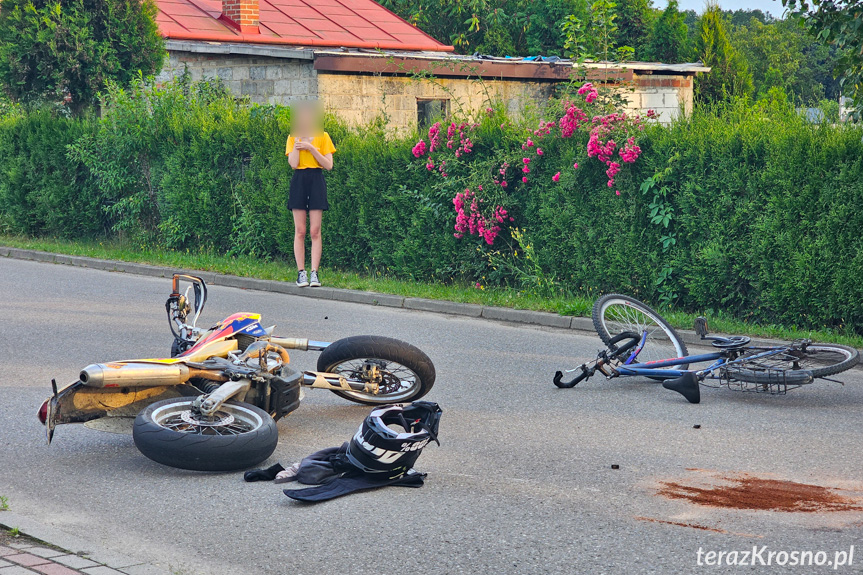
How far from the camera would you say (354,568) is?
4.54 metres

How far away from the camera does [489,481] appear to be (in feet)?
19.0

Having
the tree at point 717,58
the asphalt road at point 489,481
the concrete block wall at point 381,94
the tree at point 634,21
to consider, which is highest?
the tree at point 634,21

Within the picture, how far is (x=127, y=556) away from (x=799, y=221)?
8353mm

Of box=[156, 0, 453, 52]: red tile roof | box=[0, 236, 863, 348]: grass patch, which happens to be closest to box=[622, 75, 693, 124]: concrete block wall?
box=[156, 0, 453, 52]: red tile roof

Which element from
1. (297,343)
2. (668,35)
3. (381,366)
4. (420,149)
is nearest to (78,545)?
(297,343)

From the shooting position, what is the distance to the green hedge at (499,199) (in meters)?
10.8

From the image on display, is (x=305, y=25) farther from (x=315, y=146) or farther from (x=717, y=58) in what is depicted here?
(x=315, y=146)

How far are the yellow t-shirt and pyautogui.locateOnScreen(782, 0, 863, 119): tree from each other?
6809 millimetres

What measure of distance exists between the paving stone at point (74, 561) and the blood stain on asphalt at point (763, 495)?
2.94 meters

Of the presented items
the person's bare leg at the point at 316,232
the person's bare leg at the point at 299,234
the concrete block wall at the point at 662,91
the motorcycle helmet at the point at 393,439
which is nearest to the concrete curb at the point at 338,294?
the person's bare leg at the point at 299,234

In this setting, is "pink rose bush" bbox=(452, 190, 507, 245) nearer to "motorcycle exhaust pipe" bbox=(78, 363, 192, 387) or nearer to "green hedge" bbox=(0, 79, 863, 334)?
"green hedge" bbox=(0, 79, 863, 334)

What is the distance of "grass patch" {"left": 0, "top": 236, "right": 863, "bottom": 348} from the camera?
10750 mm

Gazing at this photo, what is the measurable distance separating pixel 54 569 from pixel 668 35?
37.3 meters

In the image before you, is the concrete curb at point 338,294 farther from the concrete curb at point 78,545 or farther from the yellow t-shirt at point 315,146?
the concrete curb at point 78,545
